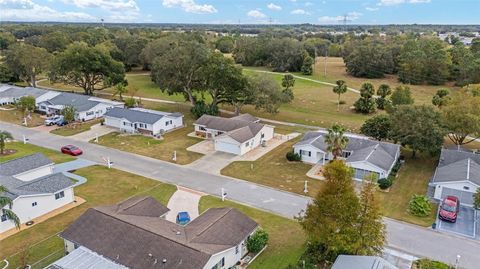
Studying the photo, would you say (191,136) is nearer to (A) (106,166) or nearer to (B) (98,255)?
(A) (106,166)

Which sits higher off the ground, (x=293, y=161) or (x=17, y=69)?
(x=17, y=69)

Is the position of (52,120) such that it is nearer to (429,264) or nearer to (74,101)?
(74,101)

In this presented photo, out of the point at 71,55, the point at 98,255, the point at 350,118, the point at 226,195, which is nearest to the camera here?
the point at 98,255

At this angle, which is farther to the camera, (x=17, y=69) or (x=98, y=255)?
(x=17, y=69)

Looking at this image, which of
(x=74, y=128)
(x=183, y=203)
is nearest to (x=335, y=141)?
(x=183, y=203)

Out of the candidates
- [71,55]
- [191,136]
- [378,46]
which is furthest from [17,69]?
[378,46]

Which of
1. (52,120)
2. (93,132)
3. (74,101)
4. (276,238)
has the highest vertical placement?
(74,101)

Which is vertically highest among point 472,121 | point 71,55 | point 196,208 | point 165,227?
point 71,55
